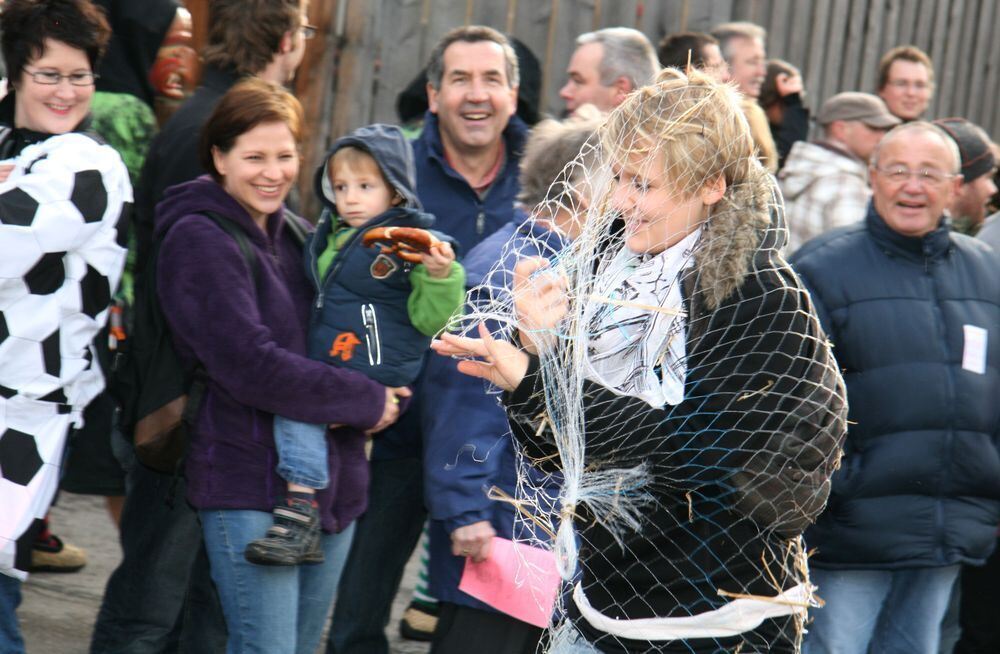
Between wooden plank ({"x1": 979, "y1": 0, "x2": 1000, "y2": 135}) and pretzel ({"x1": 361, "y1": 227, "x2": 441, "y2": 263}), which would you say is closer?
pretzel ({"x1": 361, "y1": 227, "x2": 441, "y2": 263})

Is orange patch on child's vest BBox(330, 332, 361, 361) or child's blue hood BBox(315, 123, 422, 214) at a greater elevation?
child's blue hood BBox(315, 123, 422, 214)

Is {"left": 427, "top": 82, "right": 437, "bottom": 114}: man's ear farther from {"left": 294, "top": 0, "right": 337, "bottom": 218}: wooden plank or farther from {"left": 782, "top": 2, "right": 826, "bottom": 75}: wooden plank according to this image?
{"left": 782, "top": 2, "right": 826, "bottom": 75}: wooden plank

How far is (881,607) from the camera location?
446cm

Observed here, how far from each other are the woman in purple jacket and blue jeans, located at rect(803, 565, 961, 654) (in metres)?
1.74

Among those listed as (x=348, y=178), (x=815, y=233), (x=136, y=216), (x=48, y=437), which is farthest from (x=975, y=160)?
(x=48, y=437)

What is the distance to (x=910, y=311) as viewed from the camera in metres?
4.31

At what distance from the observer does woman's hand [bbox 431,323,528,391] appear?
2.52m

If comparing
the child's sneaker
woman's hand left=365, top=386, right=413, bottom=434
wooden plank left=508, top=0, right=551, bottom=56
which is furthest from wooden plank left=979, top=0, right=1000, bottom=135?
the child's sneaker

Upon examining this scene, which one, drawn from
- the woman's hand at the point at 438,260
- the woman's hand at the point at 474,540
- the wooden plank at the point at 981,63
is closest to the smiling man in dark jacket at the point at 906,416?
the woman's hand at the point at 474,540

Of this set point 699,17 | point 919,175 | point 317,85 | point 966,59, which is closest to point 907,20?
point 966,59

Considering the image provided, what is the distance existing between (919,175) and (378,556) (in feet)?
7.43

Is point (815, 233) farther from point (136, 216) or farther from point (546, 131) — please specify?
point (136, 216)

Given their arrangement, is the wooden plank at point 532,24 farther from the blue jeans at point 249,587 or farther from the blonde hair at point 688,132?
the blonde hair at point 688,132

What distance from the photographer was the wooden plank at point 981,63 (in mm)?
9852
